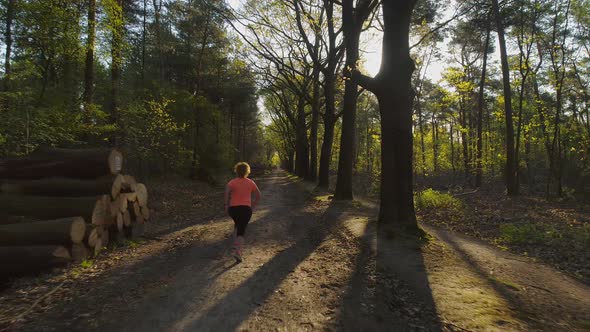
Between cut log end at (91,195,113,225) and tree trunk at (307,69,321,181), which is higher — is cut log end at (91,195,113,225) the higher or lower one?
the lower one

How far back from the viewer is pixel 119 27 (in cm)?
1355

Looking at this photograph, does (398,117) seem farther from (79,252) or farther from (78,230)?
(79,252)

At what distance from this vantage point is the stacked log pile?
16.9ft

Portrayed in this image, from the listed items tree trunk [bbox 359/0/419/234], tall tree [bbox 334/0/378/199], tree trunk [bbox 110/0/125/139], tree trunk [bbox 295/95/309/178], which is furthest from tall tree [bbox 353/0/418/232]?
tree trunk [bbox 295/95/309/178]

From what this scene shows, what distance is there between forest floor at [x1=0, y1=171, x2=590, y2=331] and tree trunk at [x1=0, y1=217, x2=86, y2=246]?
1.81 feet

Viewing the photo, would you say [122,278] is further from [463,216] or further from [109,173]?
[463,216]

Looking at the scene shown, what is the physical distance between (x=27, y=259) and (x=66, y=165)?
2.93 m

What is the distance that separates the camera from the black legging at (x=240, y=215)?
6.03 meters

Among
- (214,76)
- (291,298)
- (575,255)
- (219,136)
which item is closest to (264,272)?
(291,298)

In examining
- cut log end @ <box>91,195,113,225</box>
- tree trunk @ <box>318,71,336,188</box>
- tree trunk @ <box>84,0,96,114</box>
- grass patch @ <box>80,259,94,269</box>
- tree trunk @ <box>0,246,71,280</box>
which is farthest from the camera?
tree trunk @ <box>318,71,336,188</box>

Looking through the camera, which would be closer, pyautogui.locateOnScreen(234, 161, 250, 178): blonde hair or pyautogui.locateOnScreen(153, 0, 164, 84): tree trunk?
pyautogui.locateOnScreen(234, 161, 250, 178): blonde hair

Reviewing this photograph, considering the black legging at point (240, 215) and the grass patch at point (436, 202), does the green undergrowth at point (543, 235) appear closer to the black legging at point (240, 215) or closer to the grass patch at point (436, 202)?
the grass patch at point (436, 202)

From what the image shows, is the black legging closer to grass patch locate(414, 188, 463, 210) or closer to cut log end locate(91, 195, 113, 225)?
cut log end locate(91, 195, 113, 225)

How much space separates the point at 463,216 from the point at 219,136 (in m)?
18.5
